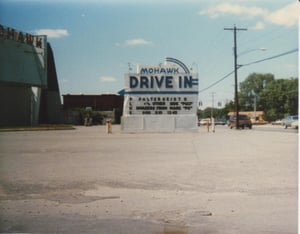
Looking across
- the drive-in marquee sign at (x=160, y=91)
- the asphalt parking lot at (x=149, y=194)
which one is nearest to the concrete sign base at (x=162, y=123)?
the drive-in marquee sign at (x=160, y=91)

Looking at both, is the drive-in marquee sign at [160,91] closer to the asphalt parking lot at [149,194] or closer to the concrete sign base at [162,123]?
the concrete sign base at [162,123]

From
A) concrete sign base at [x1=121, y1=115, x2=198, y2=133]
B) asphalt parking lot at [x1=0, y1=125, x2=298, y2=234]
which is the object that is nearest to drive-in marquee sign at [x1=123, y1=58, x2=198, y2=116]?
concrete sign base at [x1=121, y1=115, x2=198, y2=133]

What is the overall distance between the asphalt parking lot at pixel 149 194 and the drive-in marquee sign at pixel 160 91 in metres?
3.51

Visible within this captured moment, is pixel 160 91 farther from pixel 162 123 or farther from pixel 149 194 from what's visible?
pixel 149 194

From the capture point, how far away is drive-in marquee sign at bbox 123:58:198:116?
13.3 metres

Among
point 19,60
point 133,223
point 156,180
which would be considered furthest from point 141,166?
point 19,60

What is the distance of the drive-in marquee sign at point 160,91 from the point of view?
13320 millimetres

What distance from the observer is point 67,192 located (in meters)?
6.75

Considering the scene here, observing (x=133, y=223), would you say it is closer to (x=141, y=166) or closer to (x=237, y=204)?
(x=237, y=204)

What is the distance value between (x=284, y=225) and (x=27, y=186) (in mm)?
4501

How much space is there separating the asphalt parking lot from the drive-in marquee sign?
3510 mm

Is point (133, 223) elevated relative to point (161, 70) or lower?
lower

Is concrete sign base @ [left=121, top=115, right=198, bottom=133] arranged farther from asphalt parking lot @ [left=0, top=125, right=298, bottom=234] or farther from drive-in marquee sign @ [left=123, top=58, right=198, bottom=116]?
asphalt parking lot @ [left=0, top=125, right=298, bottom=234]

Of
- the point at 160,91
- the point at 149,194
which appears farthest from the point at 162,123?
the point at 149,194
